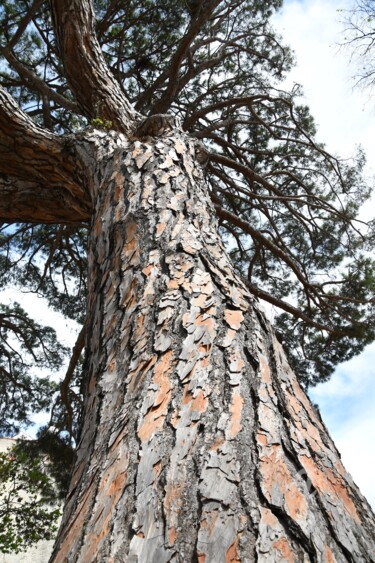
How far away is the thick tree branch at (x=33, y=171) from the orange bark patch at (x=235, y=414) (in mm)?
1719

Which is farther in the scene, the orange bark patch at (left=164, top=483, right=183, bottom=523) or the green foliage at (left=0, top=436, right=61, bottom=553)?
the green foliage at (left=0, top=436, right=61, bottom=553)

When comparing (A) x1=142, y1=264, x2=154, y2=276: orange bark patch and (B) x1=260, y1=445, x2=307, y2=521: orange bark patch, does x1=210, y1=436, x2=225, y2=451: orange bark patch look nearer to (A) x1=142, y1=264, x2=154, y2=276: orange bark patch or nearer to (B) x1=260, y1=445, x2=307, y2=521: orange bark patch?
(B) x1=260, y1=445, x2=307, y2=521: orange bark patch

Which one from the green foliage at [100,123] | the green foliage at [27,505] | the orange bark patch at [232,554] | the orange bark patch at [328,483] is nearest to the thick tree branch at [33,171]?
the green foliage at [100,123]

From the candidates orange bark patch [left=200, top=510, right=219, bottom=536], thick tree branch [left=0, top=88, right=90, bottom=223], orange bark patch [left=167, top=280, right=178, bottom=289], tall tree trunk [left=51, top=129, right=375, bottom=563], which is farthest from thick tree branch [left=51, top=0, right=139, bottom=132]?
orange bark patch [left=200, top=510, right=219, bottom=536]

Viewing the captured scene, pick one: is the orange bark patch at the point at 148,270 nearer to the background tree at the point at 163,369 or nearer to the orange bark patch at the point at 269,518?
the background tree at the point at 163,369

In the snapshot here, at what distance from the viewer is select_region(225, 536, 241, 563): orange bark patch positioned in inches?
25.1

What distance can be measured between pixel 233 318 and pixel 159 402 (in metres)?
0.29

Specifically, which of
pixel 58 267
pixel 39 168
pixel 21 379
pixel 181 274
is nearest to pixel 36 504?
pixel 21 379

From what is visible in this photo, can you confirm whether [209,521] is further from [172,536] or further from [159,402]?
[159,402]

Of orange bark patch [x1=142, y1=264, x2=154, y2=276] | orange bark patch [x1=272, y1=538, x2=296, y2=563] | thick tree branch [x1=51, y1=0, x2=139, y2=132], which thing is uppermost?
thick tree branch [x1=51, y1=0, x2=139, y2=132]

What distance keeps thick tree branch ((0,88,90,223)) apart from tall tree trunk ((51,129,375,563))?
105cm

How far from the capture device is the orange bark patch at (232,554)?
2.09 feet

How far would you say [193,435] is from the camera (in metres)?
0.85

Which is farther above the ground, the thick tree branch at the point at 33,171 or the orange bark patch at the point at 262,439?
the thick tree branch at the point at 33,171
